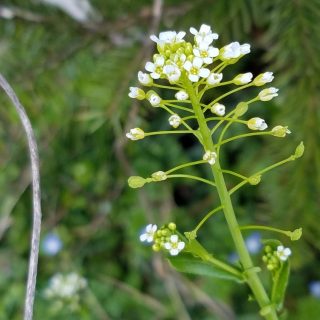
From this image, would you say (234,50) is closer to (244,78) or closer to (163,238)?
(244,78)

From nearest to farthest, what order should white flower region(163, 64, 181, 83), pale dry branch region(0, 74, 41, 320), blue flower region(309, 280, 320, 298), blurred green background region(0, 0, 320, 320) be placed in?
white flower region(163, 64, 181, 83), pale dry branch region(0, 74, 41, 320), blurred green background region(0, 0, 320, 320), blue flower region(309, 280, 320, 298)

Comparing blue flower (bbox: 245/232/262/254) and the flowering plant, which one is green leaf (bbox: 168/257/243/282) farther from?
blue flower (bbox: 245/232/262/254)

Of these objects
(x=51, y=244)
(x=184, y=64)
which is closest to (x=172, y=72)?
(x=184, y=64)

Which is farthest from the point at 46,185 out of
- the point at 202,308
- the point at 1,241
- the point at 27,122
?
the point at 27,122

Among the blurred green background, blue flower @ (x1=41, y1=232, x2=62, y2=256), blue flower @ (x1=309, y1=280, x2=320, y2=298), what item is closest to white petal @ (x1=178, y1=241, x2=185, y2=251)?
the blurred green background

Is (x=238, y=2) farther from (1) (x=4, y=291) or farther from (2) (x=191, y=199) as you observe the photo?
(1) (x=4, y=291)
